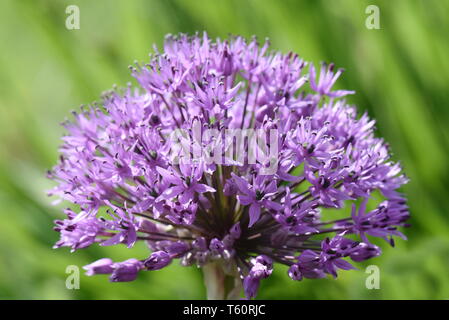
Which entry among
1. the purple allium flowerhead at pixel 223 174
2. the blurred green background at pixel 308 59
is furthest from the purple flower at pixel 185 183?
the blurred green background at pixel 308 59

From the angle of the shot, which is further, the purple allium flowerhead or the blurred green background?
the blurred green background

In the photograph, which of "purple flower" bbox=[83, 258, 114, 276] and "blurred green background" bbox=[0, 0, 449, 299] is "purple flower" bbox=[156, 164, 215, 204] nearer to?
"purple flower" bbox=[83, 258, 114, 276]

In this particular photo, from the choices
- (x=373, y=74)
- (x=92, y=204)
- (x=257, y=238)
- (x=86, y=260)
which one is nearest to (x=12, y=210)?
(x=86, y=260)

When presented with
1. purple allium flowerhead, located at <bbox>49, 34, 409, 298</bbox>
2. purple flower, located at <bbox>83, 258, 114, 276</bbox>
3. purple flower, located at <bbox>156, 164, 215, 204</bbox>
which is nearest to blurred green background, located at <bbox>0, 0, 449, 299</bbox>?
purple allium flowerhead, located at <bbox>49, 34, 409, 298</bbox>
